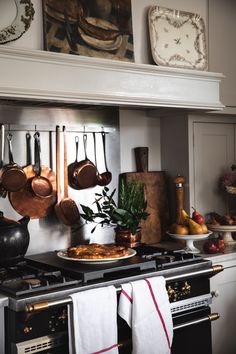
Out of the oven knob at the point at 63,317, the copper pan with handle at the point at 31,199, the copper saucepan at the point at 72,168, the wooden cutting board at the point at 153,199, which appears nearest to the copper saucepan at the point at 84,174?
the copper saucepan at the point at 72,168

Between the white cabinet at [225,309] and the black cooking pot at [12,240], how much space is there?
0.97 meters

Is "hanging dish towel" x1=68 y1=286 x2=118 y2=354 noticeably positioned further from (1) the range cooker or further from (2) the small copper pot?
(2) the small copper pot

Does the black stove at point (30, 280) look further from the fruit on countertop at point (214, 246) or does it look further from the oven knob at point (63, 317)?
the fruit on countertop at point (214, 246)

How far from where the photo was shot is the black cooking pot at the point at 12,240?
2176 millimetres

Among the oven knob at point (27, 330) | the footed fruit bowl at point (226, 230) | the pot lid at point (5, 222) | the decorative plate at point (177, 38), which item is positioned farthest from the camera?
the footed fruit bowl at point (226, 230)

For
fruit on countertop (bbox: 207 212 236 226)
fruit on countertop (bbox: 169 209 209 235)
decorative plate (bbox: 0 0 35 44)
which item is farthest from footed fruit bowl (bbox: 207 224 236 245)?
decorative plate (bbox: 0 0 35 44)

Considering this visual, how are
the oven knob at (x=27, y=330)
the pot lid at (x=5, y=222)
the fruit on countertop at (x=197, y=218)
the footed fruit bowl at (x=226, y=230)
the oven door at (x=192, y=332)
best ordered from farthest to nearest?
the footed fruit bowl at (x=226, y=230)
the fruit on countertop at (x=197, y=218)
the oven door at (x=192, y=332)
the pot lid at (x=5, y=222)
the oven knob at (x=27, y=330)

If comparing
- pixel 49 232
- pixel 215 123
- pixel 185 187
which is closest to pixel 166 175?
pixel 185 187

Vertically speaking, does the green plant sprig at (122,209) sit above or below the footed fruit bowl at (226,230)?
above

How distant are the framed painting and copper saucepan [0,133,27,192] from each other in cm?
52

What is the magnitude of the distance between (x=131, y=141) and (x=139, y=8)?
2.38 ft

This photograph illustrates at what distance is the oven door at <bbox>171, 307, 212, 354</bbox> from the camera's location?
234cm

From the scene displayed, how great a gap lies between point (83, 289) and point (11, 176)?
0.67m

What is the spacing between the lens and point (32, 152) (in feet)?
8.31
